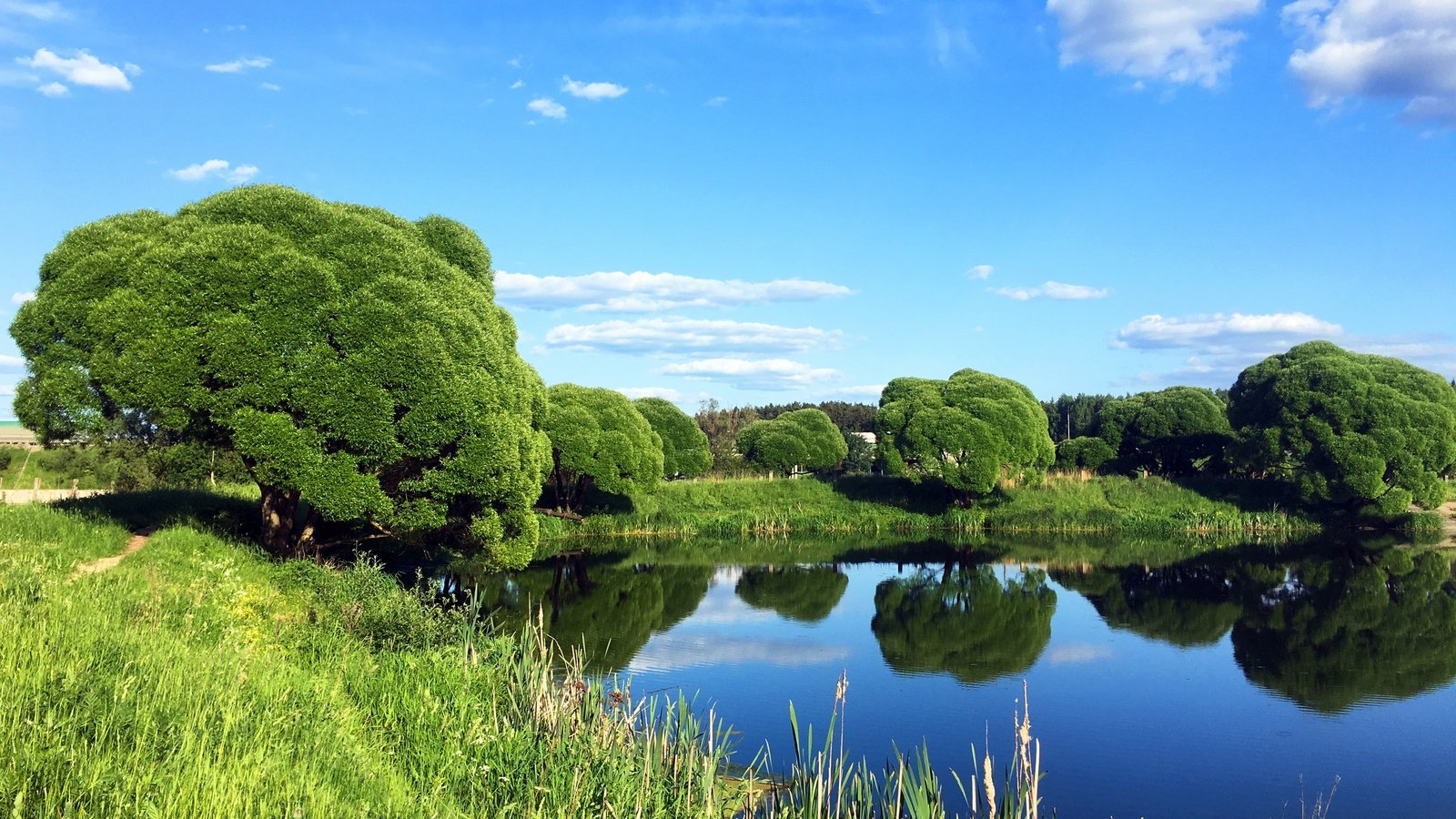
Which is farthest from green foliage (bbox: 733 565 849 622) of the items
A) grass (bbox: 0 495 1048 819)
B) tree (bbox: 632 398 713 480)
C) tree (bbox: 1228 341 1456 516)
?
tree (bbox: 1228 341 1456 516)

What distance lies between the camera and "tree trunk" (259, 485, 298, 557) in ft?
58.5

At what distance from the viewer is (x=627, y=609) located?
75.0 feet

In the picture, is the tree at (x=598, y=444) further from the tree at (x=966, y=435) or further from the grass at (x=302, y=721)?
the grass at (x=302, y=721)

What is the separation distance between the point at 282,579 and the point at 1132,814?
13.4 meters

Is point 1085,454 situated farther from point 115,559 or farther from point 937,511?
point 115,559

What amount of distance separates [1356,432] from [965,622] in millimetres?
25722

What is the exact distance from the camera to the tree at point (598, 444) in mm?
34938

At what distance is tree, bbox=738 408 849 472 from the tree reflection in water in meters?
21.1

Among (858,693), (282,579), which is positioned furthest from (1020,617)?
(282,579)

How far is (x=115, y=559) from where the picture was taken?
14969mm

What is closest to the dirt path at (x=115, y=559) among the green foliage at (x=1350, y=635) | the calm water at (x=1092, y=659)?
the calm water at (x=1092, y=659)

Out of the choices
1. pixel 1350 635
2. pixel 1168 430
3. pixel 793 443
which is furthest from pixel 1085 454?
pixel 1350 635

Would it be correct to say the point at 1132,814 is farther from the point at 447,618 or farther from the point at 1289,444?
the point at 1289,444

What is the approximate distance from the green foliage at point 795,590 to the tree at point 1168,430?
29.0 metres
